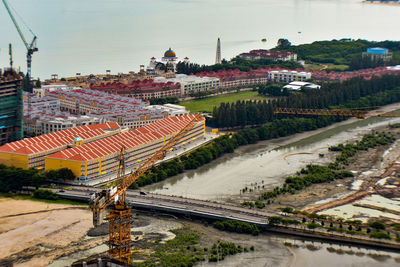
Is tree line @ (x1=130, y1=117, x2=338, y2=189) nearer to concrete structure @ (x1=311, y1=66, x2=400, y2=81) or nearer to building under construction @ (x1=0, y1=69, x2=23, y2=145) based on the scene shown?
building under construction @ (x1=0, y1=69, x2=23, y2=145)

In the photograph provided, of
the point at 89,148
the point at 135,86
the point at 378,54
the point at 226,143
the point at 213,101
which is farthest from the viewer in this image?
the point at 378,54

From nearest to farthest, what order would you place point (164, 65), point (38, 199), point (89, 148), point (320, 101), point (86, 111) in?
point (38, 199)
point (89, 148)
point (86, 111)
point (320, 101)
point (164, 65)


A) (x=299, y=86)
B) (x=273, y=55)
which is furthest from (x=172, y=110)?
(x=273, y=55)

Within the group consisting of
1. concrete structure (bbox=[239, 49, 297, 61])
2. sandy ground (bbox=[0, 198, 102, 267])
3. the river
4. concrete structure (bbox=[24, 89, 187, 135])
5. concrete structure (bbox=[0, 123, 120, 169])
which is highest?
concrete structure (bbox=[239, 49, 297, 61])

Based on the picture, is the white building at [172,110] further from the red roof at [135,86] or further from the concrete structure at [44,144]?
the red roof at [135,86]

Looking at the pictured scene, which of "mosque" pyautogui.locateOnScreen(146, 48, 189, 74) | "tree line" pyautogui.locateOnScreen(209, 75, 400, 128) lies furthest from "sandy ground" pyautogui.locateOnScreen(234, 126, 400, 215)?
"mosque" pyautogui.locateOnScreen(146, 48, 189, 74)

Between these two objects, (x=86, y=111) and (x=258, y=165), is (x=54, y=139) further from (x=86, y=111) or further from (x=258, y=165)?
(x=86, y=111)

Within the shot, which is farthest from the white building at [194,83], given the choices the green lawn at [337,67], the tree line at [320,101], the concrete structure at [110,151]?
the concrete structure at [110,151]
